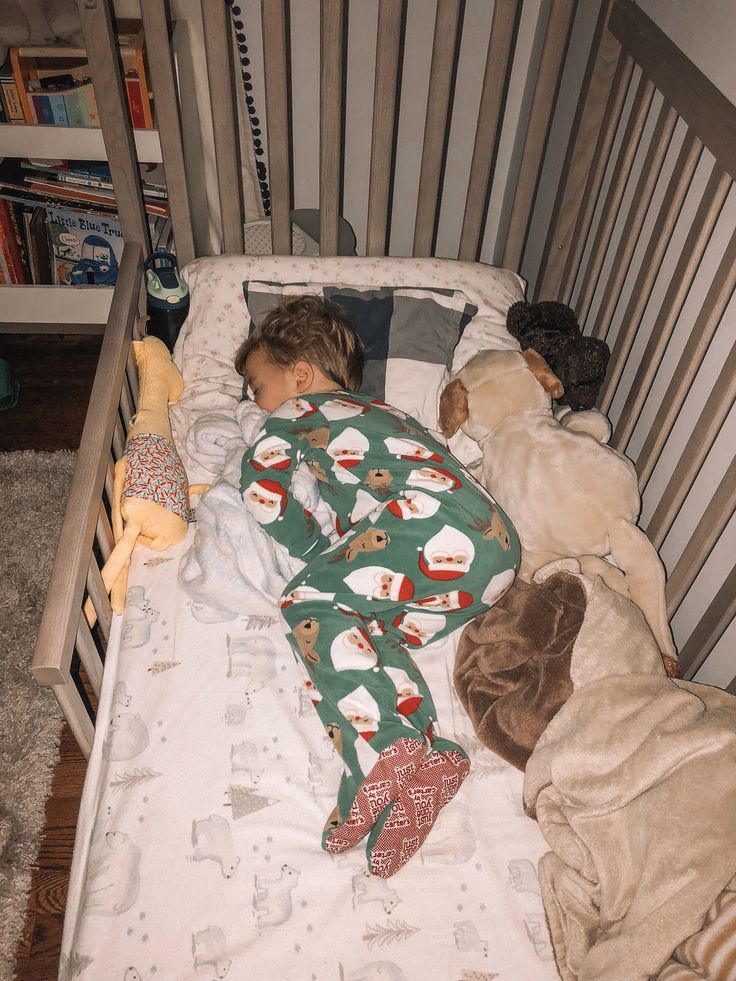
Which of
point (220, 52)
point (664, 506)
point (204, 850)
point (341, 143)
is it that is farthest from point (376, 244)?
point (204, 850)

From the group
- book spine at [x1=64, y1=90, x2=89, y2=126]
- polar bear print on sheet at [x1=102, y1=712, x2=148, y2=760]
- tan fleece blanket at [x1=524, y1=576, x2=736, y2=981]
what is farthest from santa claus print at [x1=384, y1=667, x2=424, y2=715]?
book spine at [x1=64, y1=90, x2=89, y2=126]

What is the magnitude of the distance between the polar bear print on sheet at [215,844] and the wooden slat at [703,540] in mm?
855

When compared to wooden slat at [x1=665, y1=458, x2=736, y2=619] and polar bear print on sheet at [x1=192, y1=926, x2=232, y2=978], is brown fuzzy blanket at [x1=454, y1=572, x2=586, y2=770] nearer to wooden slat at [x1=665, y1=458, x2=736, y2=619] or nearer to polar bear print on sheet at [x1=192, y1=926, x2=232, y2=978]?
wooden slat at [x1=665, y1=458, x2=736, y2=619]

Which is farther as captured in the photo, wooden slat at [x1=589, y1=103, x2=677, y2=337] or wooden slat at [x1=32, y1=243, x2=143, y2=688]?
wooden slat at [x1=589, y1=103, x2=677, y2=337]

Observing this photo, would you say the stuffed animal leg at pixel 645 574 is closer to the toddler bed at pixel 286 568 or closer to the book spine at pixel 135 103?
the toddler bed at pixel 286 568

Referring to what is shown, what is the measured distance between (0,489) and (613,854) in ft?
5.78

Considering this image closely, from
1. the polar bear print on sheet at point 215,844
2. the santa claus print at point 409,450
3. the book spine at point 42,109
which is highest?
the book spine at point 42,109

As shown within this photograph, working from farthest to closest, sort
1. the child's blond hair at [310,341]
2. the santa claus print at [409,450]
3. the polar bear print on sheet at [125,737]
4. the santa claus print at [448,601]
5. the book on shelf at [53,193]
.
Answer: the book on shelf at [53,193]
the child's blond hair at [310,341]
the santa claus print at [409,450]
the santa claus print at [448,601]
the polar bear print on sheet at [125,737]

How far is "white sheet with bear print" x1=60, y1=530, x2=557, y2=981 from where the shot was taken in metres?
0.96

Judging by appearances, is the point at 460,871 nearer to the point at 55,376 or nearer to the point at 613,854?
the point at 613,854

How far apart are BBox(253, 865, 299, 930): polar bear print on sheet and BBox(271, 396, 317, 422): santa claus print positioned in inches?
31.8

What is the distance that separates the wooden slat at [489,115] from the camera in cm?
154

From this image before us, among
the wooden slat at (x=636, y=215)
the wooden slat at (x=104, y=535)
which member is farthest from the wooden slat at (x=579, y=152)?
the wooden slat at (x=104, y=535)

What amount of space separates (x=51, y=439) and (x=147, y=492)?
103cm
